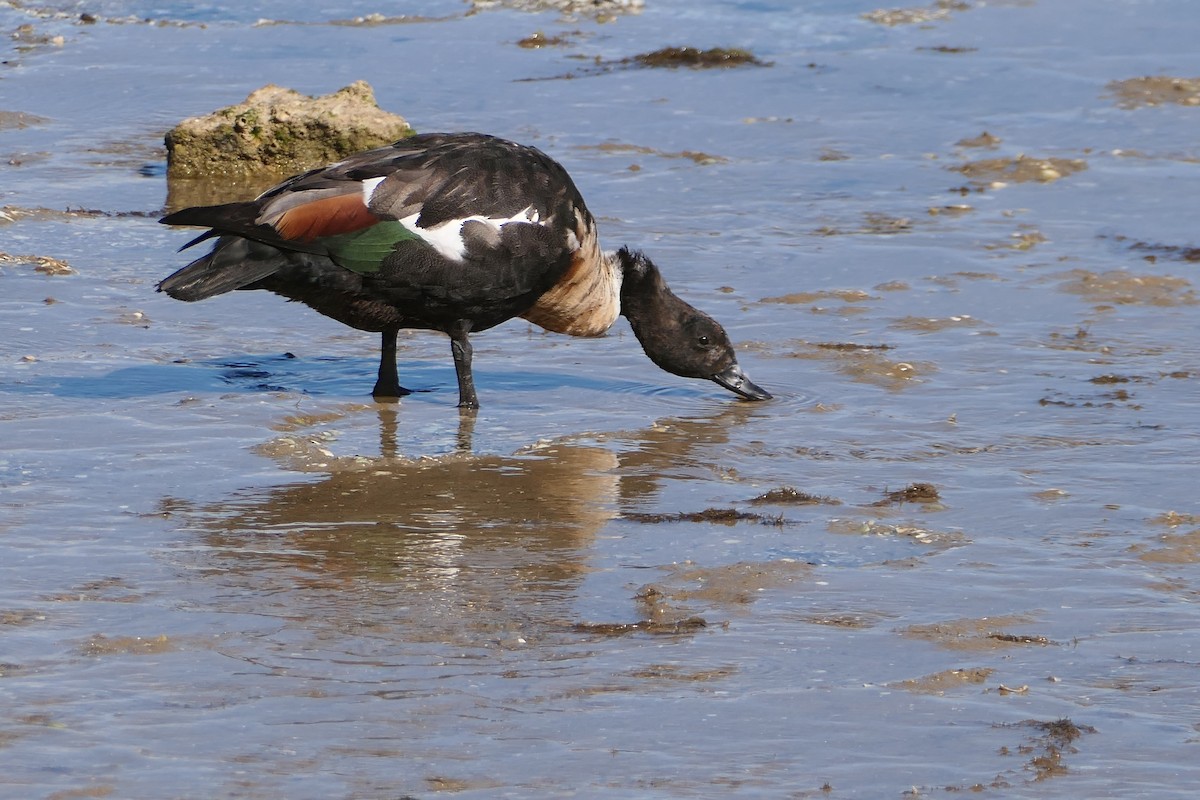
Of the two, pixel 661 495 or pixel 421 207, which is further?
pixel 421 207

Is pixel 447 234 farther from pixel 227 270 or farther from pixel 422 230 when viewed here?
pixel 227 270

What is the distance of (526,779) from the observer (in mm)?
3941

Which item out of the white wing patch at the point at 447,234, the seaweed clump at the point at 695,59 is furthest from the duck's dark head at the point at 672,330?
the seaweed clump at the point at 695,59

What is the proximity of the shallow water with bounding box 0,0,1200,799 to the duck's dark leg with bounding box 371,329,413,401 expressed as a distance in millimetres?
110

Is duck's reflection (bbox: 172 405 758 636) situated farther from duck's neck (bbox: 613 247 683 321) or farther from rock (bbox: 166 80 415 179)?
rock (bbox: 166 80 415 179)

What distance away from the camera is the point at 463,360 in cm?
763

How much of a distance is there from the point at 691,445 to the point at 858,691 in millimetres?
2930

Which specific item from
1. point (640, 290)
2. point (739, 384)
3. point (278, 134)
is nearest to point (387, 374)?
point (640, 290)

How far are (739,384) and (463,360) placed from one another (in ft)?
4.06

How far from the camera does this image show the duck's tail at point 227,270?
708cm

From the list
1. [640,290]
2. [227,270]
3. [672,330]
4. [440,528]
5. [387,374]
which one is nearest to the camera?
[440,528]

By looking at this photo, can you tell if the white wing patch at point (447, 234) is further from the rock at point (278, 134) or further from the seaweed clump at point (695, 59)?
the seaweed clump at point (695, 59)

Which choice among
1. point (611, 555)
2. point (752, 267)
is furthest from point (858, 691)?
point (752, 267)

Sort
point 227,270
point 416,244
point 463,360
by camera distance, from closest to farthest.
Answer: point 227,270 → point 416,244 → point 463,360
